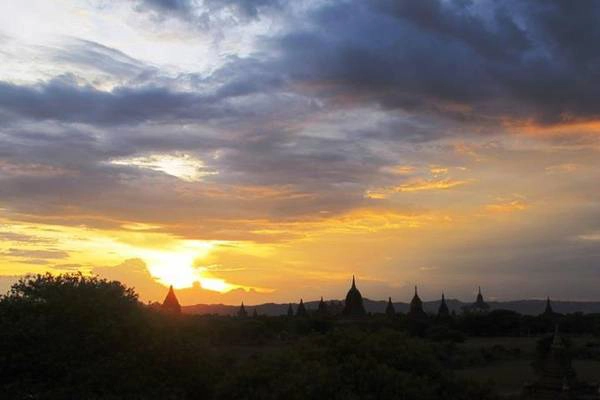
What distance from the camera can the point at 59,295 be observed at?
23906 mm

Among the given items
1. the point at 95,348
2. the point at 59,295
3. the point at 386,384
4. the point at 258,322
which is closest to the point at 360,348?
the point at 386,384

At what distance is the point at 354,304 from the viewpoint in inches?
3415

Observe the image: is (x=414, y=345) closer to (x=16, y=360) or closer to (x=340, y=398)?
(x=340, y=398)

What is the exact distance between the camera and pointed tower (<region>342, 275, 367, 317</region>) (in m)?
85.3

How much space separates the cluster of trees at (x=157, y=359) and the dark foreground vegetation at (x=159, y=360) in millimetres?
31

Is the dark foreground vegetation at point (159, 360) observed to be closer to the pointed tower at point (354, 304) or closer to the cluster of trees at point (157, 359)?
the cluster of trees at point (157, 359)

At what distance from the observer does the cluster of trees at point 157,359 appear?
17.7m

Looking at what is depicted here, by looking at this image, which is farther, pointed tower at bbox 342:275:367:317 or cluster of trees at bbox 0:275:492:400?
pointed tower at bbox 342:275:367:317

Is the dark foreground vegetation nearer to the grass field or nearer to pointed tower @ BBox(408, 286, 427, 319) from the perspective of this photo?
the grass field

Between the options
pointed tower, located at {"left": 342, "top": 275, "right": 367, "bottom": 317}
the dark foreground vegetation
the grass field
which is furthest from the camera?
pointed tower, located at {"left": 342, "top": 275, "right": 367, "bottom": 317}

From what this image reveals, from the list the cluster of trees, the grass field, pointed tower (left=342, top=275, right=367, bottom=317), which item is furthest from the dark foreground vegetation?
pointed tower (left=342, top=275, right=367, bottom=317)

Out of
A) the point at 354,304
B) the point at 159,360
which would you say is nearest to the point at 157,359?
the point at 159,360

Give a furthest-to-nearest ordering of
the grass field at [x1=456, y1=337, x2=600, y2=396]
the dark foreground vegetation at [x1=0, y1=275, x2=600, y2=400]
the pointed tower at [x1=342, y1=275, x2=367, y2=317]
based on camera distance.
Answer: the pointed tower at [x1=342, y1=275, x2=367, y2=317] < the grass field at [x1=456, y1=337, x2=600, y2=396] < the dark foreground vegetation at [x1=0, y1=275, x2=600, y2=400]

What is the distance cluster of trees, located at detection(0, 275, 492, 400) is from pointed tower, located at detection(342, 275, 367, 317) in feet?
194
